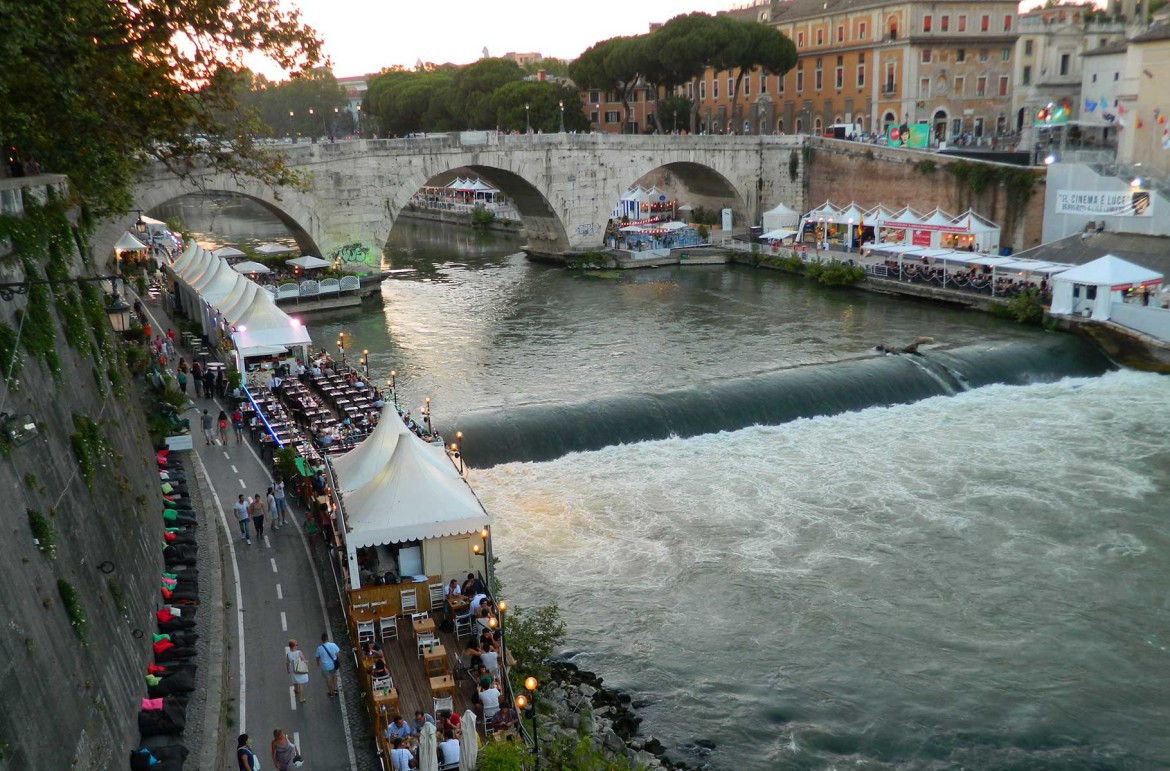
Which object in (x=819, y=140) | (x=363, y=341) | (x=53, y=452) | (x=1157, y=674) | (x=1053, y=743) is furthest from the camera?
(x=819, y=140)

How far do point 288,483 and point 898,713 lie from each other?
10.1 m


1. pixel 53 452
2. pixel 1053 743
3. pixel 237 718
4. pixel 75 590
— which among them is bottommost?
pixel 1053 743

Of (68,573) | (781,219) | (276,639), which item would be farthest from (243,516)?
(781,219)

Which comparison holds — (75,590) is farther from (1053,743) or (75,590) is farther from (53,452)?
(1053,743)

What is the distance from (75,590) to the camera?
924 centimetres

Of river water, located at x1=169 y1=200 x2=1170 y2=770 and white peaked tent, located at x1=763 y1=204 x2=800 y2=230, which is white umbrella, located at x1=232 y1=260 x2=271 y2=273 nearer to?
river water, located at x1=169 y1=200 x2=1170 y2=770

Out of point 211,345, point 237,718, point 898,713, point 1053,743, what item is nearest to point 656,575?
point 898,713

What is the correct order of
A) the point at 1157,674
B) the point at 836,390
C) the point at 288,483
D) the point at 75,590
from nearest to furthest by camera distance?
1. the point at 75,590
2. the point at 1157,674
3. the point at 288,483
4. the point at 836,390

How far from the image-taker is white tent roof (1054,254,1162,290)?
26734 millimetres

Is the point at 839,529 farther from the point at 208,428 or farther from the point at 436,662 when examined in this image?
the point at 208,428

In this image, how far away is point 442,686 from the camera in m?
10.7

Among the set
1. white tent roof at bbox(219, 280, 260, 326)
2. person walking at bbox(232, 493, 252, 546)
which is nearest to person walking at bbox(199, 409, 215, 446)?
white tent roof at bbox(219, 280, 260, 326)

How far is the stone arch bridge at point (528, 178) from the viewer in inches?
1441

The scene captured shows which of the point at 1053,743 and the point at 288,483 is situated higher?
the point at 288,483
